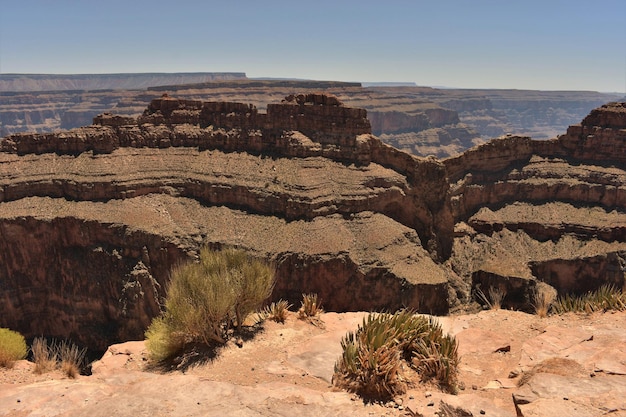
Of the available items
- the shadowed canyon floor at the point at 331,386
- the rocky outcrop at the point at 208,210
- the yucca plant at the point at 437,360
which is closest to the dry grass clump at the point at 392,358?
the yucca plant at the point at 437,360

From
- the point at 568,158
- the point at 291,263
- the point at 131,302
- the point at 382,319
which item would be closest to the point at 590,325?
the point at 382,319

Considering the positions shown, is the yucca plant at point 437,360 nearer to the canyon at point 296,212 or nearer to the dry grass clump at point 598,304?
the dry grass clump at point 598,304

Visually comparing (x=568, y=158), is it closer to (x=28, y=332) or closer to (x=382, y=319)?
(x=382, y=319)

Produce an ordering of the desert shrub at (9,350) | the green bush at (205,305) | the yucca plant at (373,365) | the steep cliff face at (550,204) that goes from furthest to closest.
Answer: the steep cliff face at (550,204) → the green bush at (205,305) → the desert shrub at (9,350) → the yucca plant at (373,365)

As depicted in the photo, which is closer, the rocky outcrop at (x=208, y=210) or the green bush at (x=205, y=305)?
the green bush at (x=205, y=305)

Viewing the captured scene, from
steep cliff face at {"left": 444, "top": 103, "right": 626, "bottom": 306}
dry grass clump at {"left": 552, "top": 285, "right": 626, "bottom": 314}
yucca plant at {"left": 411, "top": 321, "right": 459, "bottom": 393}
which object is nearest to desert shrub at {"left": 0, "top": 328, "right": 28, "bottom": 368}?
yucca plant at {"left": 411, "top": 321, "right": 459, "bottom": 393}

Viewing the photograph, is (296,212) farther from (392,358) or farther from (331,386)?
(392,358)
